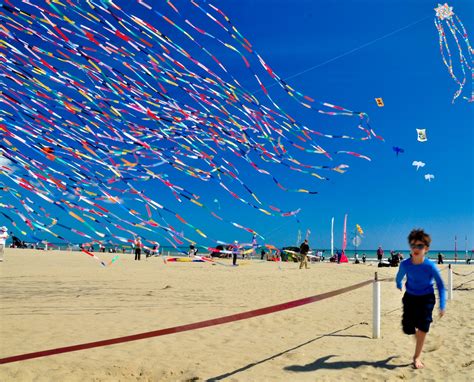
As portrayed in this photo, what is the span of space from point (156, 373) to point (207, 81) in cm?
305

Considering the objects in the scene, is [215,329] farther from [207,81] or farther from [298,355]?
[207,81]

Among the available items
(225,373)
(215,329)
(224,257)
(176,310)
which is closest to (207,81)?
(225,373)

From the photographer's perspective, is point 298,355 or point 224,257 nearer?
point 298,355

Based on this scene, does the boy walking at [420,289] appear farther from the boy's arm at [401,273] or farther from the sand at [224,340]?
the sand at [224,340]

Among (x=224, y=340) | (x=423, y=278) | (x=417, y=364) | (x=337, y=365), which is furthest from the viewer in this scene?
(x=224, y=340)

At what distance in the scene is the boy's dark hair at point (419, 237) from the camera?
4.30m

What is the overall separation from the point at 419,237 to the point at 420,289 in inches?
19.5

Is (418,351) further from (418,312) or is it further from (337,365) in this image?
(337,365)

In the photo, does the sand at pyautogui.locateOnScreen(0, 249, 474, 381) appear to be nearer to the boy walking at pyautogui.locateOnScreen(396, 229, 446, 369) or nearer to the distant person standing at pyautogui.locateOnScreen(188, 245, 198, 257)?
the boy walking at pyautogui.locateOnScreen(396, 229, 446, 369)

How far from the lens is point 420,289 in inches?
169

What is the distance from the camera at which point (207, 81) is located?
15.2ft

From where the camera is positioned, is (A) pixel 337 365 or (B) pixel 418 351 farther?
(A) pixel 337 365

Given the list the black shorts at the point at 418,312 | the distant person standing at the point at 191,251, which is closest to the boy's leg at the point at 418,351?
the black shorts at the point at 418,312

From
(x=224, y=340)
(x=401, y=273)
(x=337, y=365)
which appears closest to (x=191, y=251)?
(x=224, y=340)
